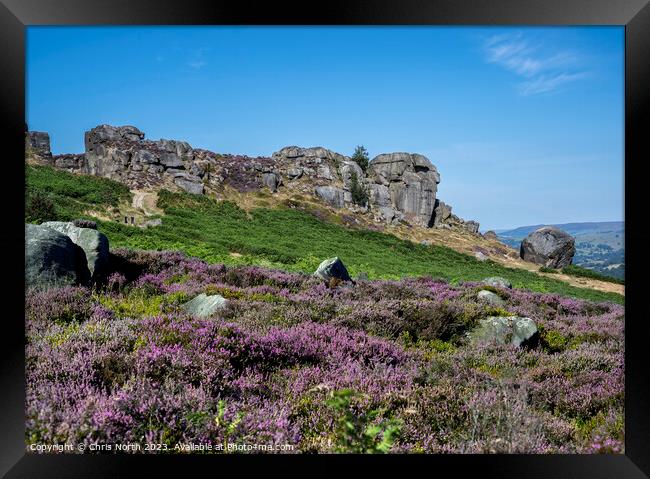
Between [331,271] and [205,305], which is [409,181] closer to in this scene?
[331,271]

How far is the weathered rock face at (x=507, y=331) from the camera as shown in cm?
666

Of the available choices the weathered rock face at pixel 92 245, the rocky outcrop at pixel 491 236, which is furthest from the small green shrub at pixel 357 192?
the weathered rock face at pixel 92 245

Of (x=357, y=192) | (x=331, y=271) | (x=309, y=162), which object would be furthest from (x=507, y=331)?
(x=309, y=162)

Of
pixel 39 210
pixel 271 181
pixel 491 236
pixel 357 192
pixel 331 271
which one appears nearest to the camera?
pixel 331 271

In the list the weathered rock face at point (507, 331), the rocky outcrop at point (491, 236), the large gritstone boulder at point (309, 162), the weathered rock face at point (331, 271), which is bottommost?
the weathered rock face at point (507, 331)

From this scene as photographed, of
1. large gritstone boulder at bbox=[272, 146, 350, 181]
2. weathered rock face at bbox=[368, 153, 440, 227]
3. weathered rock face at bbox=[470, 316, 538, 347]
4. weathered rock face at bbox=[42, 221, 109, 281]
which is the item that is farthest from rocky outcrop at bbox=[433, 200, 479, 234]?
weathered rock face at bbox=[42, 221, 109, 281]

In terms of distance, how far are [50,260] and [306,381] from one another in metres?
5.33

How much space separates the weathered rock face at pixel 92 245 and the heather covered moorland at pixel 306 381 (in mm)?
1091

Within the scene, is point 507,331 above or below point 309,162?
below

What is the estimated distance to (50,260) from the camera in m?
6.84

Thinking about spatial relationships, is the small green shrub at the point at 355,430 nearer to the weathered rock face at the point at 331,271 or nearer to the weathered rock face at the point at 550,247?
the weathered rock face at the point at 331,271

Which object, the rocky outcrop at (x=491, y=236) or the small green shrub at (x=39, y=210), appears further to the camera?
the rocky outcrop at (x=491, y=236)

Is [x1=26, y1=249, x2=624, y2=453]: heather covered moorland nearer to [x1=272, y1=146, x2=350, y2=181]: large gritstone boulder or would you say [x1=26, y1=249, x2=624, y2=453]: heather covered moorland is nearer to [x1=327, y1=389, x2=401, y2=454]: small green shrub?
[x1=327, y1=389, x2=401, y2=454]: small green shrub

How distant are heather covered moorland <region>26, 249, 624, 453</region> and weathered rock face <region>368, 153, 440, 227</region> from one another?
5764cm
